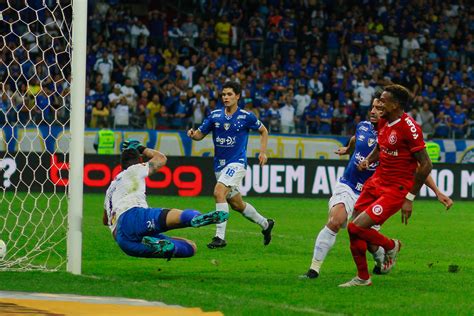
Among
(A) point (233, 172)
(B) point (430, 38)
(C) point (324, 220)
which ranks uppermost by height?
(B) point (430, 38)

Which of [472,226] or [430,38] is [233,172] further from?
[430,38]

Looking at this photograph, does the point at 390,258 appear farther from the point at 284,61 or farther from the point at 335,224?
→ the point at 284,61

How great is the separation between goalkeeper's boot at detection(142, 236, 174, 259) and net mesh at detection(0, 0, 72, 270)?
120 centimetres

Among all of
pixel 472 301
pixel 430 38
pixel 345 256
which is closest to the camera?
pixel 472 301

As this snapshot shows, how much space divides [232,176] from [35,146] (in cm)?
1198

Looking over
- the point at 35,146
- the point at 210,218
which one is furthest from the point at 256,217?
the point at 35,146

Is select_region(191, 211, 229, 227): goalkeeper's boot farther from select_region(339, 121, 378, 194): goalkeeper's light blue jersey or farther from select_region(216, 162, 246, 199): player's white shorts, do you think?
select_region(216, 162, 246, 199): player's white shorts

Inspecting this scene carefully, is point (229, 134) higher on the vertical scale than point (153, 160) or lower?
higher

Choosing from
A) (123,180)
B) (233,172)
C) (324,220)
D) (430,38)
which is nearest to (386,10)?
(430,38)

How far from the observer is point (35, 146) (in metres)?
25.1

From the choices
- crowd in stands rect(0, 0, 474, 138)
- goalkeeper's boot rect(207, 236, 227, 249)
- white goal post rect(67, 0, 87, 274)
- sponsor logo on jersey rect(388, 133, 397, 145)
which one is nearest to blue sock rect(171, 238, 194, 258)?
white goal post rect(67, 0, 87, 274)

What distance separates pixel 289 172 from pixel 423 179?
1569 centimetres

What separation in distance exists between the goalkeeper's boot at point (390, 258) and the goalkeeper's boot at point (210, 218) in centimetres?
187

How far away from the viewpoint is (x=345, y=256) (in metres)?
13.4
